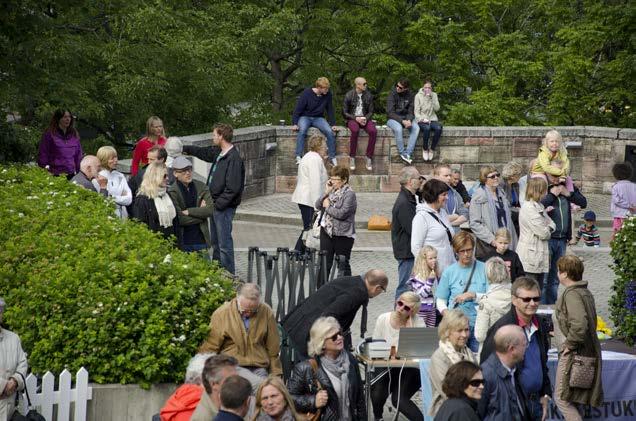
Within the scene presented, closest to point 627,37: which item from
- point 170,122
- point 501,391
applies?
point 170,122

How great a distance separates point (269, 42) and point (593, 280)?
485 inches

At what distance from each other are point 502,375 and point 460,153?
1427cm

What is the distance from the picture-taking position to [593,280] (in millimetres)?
18875

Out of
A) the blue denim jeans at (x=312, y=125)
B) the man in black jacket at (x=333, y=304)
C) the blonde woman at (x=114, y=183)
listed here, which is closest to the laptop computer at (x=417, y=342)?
the man in black jacket at (x=333, y=304)

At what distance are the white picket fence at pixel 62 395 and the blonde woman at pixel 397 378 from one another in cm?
256

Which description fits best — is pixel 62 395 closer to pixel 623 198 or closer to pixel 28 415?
pixel 28 415

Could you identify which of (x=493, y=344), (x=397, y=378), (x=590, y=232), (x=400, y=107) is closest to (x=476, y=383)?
(x=493, y=344)

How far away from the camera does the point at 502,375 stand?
10.6m

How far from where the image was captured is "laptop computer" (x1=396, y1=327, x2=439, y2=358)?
1209 cm

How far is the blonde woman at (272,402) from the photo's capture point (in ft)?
31.7

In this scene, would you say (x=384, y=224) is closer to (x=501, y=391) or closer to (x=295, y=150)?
(x=295, y=150)

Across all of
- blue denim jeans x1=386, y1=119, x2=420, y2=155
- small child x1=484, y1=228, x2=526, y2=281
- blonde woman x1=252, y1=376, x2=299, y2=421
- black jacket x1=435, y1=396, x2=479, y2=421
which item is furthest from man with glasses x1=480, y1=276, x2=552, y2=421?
blue denim jeans x1=386, y1=119, x2=420, y2=155

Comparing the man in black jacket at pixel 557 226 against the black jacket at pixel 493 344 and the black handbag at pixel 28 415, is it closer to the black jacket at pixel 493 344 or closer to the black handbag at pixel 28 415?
the black jacket at pixel 493 344

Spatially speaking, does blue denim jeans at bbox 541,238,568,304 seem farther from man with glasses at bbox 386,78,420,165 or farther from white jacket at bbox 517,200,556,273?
man with glasses at bbox 386,78,420,165
